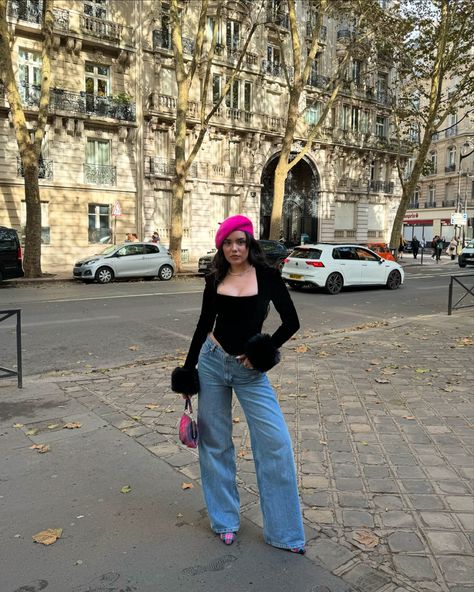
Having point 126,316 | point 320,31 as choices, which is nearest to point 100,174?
point 126,316

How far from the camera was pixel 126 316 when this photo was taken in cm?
1098

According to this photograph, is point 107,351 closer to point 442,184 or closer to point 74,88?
point 74,88

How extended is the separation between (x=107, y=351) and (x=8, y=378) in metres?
1.83

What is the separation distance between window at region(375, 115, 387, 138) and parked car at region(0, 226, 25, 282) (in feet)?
110

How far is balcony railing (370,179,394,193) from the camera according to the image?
43281 millimetres

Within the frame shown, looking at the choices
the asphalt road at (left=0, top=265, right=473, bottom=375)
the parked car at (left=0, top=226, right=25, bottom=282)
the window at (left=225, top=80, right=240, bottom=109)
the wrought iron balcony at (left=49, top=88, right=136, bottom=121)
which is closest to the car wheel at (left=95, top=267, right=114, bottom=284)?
the asphalt road at (left=0, top=265, right=473, bottom=375)

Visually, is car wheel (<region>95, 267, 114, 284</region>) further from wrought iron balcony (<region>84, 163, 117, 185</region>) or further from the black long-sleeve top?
the black long-sleeve top

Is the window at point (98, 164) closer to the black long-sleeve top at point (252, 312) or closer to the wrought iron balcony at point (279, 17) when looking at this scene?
the wrought iron balcony at point (279, 17)

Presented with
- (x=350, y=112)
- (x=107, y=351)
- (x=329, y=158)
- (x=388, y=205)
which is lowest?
(x=107, y=351)

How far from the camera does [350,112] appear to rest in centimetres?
4078

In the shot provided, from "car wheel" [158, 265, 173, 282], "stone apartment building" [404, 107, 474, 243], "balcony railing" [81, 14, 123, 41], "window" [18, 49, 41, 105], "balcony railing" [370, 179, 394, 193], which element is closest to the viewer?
"car wheel" [158, 265, 173, 282]

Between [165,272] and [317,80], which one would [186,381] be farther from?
[317,80]

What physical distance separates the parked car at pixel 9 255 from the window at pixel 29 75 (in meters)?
11.3

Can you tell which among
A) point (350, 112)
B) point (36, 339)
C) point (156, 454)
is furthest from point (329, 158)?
point (156, 454)
